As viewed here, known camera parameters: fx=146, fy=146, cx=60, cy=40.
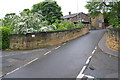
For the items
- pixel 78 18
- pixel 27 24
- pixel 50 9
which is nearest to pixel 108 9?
pixel 27 24

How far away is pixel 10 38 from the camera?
15.9 meters

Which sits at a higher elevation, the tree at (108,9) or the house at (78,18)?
the house at (78,18)

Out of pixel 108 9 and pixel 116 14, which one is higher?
pixel 108 9

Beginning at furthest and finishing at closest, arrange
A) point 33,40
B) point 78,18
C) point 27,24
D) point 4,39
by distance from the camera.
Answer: point 78,18
point 27,24
point 4,39
point 33,40

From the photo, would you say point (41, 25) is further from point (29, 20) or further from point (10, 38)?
point (10, 38)

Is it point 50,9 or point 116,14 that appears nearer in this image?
point 116,14

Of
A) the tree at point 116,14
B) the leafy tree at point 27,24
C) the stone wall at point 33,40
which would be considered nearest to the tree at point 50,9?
the leafy tree at point 27,24

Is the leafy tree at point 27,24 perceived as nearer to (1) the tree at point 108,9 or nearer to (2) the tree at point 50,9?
(1) the tree at point 108,9

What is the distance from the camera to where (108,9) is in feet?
64.1

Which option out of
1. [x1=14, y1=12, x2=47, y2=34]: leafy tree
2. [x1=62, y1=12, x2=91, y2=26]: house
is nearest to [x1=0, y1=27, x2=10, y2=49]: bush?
[x1=14, y1=12, x2=47, y2=34]: leafy tree

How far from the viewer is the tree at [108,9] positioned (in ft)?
47.6

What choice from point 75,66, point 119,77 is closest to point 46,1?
point 75,66

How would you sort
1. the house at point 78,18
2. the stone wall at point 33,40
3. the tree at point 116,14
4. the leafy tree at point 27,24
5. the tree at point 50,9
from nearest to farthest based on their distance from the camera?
the tree at point 116,14 < the stone wall at point 33,40 < the leafy tree at point 27,24 < the tree at point 50,9 < the house at point 78,18

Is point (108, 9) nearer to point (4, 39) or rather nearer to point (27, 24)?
point (27, 24)
